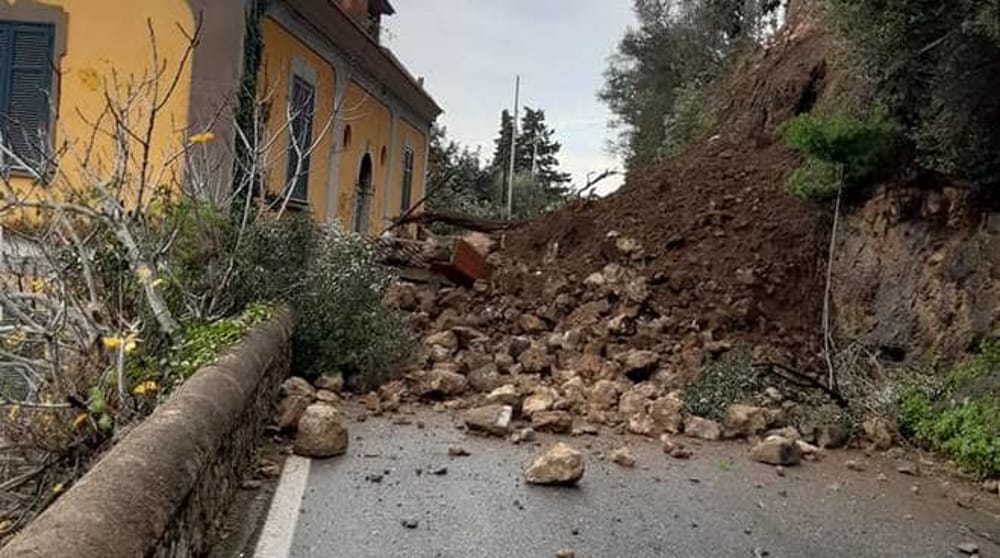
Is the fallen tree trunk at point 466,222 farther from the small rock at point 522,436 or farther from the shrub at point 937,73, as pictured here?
the small rock at point 522,436

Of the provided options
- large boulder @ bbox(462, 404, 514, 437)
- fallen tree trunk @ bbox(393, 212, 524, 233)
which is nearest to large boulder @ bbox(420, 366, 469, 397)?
large boulder @ bbox(462, 404, 514, 437)

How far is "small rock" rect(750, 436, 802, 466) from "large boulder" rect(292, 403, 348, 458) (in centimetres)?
343

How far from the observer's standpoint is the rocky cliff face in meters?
9.43

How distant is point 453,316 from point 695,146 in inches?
292

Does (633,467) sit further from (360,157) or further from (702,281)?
(360,157)

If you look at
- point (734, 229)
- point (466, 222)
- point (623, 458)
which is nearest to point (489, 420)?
point (623, 458)

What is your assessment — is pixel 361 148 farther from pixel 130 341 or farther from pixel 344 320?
pixel 130 341

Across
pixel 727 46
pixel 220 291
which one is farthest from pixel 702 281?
pixel 727 46

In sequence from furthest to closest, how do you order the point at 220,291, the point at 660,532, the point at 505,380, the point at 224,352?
the point at 505,380 → the point at 220,291 → the point at 224,352 → the point at 660,532

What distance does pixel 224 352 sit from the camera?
20.2 ft

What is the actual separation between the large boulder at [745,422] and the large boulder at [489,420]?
2084mm

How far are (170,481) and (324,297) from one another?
625 cm

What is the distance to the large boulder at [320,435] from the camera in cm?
715

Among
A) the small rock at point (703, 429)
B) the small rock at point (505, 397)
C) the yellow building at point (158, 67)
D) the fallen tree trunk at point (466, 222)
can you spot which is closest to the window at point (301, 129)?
the yellow building at point (158, 67)
